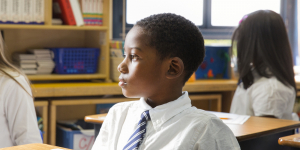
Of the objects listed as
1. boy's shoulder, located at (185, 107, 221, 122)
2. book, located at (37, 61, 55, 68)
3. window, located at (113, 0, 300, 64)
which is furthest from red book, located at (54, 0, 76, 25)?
boy's shoulder, located at (185, 107, 221, 122)

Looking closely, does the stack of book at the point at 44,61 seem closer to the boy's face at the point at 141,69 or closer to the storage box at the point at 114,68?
the storage box at the point at 114,68

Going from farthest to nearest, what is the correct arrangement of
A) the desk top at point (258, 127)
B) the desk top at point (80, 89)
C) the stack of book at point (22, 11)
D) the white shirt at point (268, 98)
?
the stack of book at point (22, 11) → the desk top at point (80, 89) → the white shirt at point (268, 98) → the desk top at point (258, 127)

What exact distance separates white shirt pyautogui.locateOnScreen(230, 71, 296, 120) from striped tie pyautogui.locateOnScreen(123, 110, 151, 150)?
1144 millimetres

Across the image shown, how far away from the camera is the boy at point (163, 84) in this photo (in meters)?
0.93

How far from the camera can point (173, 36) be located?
3.20 ft

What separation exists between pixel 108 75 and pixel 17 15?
758mm

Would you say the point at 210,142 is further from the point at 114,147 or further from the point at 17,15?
A: the point at 17,15

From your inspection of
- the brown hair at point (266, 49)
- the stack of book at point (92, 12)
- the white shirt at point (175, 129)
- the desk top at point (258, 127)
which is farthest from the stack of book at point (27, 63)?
the white shirt at point (175, 129)

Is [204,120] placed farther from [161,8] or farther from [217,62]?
[161,8]

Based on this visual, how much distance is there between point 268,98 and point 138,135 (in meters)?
1.18

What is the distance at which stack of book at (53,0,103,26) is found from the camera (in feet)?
8.66

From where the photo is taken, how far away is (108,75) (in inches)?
110

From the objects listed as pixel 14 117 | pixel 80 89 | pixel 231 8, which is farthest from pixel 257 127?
pixel 231 8

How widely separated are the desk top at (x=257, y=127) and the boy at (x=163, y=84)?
51 centimetres
